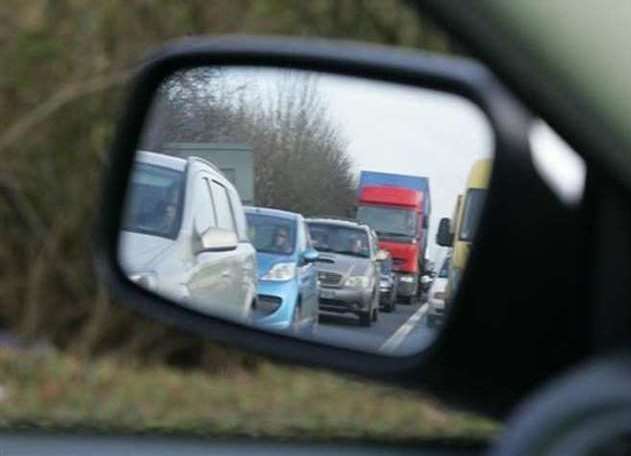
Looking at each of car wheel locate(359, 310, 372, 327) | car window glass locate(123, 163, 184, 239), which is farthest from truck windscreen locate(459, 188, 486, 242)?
car window glass locate(123, 163, 184, 239)

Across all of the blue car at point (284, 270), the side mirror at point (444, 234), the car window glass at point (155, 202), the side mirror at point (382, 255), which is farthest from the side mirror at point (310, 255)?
the car window glass at point (155, 202)

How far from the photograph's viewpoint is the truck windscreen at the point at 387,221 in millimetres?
2332

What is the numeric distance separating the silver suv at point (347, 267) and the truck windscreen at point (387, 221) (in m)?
0.02

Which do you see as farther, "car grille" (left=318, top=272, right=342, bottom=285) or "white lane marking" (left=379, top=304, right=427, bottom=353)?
"car grille" (left=318, top=272, right=342, bottom=285)

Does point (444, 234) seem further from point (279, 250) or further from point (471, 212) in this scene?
point (279, 250)

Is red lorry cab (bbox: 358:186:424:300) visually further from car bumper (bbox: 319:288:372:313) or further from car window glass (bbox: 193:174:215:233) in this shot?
car window glass (bbox: 193:174:215:233)

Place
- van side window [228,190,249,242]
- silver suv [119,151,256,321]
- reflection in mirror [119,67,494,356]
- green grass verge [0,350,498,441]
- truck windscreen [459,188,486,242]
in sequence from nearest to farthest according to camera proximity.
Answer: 1. truck windscreen [459,188,486,242]
2. reflection in mirror [119,67,494,356]
3. van side window [228,190,249,242]
4. silver suv [119,151,256,321]
5. green grass verge [0,350,498,441]

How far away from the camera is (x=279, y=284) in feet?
8.43

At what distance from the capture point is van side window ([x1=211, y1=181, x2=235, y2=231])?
2645 mm

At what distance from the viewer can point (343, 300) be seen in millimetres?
2471

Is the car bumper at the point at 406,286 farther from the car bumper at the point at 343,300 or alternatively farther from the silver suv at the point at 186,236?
the silver suv at the point at 186,236

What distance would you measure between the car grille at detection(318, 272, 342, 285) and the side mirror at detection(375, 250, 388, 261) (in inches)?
3.3

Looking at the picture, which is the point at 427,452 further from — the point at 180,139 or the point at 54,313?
the point at 54,313

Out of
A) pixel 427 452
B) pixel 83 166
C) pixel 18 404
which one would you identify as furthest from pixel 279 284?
pixel 83 166
